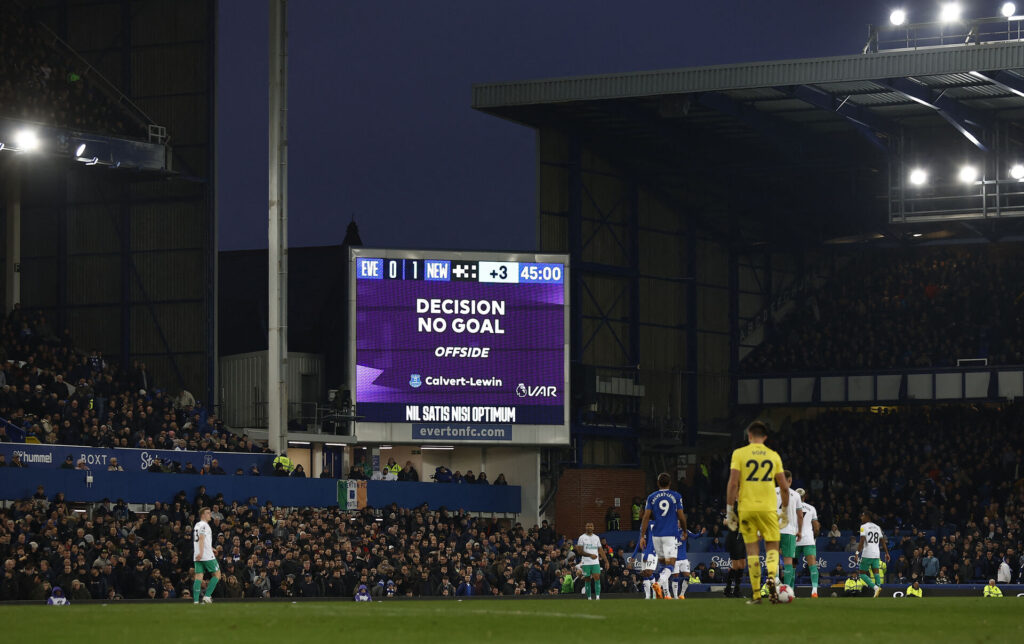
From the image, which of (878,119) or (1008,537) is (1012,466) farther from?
(878,119)

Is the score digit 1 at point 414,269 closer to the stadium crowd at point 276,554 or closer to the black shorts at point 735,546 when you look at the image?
the stadium crowd at point 276,554

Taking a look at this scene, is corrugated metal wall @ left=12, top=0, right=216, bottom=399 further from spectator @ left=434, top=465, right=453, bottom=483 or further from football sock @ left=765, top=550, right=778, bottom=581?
football sock @ left=765, top=550, right=778, bottom=581

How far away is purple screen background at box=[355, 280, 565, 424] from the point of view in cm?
4788

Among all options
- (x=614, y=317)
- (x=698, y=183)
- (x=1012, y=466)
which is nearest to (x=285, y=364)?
(x=614, y=317)

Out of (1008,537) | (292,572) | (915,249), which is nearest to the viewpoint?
(292,572)

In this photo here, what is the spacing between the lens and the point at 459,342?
4847cm

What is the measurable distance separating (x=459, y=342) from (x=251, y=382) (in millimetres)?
8161

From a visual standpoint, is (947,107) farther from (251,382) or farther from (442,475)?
(251,382)

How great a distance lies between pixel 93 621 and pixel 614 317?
41657mm

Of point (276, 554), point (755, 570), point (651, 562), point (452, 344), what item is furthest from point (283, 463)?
point (755, 570)

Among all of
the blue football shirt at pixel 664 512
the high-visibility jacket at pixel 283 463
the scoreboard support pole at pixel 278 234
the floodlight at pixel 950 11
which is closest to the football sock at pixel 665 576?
the blue football shirt at pixel 664 512

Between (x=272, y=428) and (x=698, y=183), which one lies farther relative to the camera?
(x=698, y=183)

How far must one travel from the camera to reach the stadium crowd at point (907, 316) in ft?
188

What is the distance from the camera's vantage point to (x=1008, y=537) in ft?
146
